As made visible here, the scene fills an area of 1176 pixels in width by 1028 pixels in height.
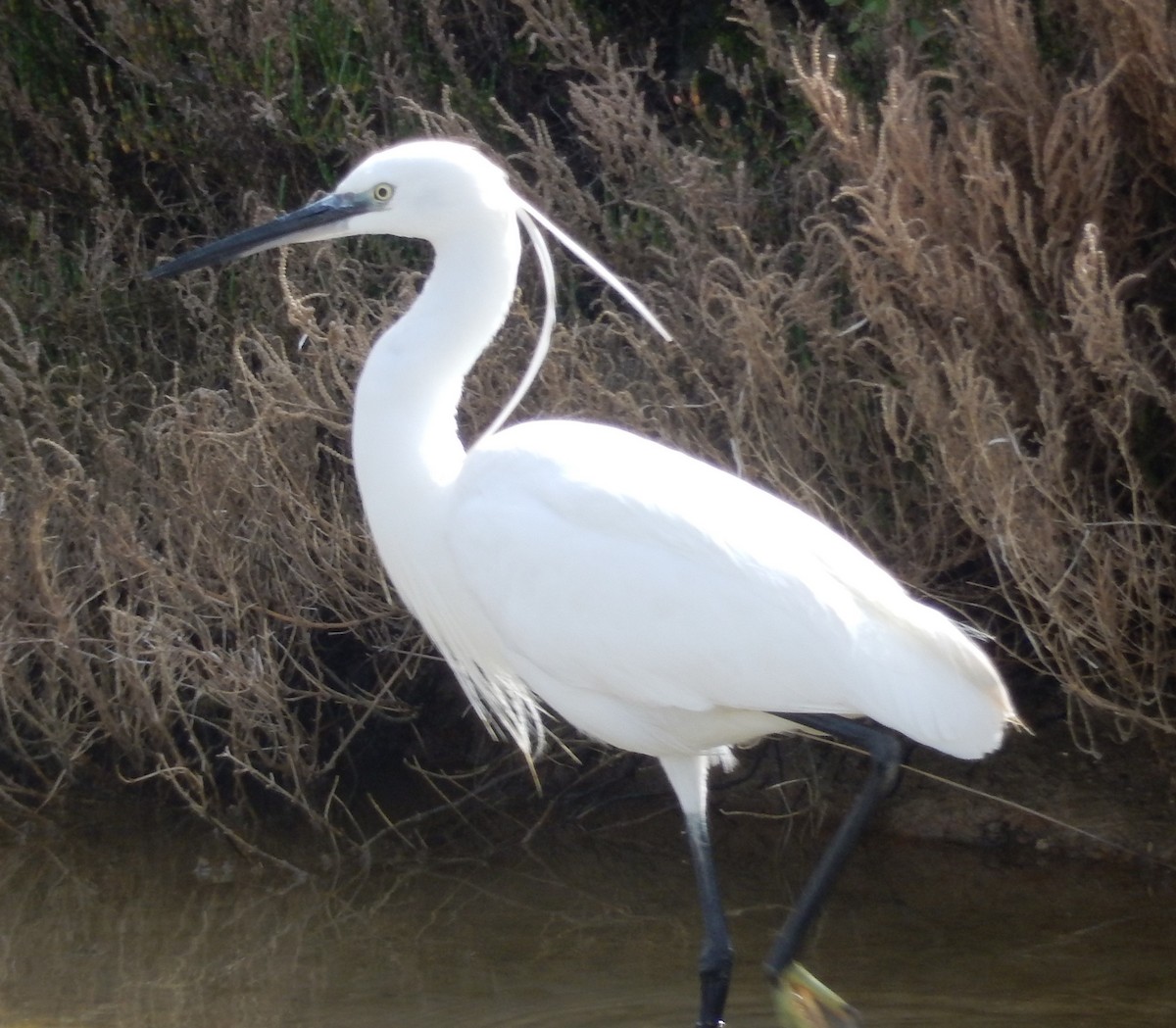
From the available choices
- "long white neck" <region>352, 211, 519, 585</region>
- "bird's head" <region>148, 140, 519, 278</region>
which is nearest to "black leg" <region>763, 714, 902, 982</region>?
"long white neck" <region>352, 211, 519, 585</region>

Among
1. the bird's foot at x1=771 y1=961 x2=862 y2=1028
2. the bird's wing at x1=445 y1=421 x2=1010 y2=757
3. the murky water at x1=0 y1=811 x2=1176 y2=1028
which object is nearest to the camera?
the bird's wing at x1=445 y1=421 x2=1010 y2=757

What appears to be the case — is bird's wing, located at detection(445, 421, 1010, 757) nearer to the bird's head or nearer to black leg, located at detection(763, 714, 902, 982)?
black leg, located at detection(763, 714, 902, 982)

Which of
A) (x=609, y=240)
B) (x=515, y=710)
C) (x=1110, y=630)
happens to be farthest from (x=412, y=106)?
(x=1110, y=630)

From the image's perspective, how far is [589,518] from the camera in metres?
2.80

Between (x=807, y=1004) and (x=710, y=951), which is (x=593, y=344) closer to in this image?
(x=710, y=951)

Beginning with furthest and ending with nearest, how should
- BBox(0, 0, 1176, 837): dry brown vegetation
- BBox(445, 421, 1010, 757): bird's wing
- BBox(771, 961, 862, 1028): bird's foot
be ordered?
BBox(0, 0, 1176, 837): dry brown vegetation → BBox(771, 961, 862, 1028): bird's foot → BBox(445, 421, 1010, 757): bird's wing

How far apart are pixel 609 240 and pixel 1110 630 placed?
5.58 feet

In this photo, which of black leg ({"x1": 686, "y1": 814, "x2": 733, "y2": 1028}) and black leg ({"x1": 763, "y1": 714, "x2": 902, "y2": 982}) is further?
black leg ({"x1": 686, "y1": 814, "x2": 733, "y2": 1028})

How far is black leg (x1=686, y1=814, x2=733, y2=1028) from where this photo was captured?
293 centimetres

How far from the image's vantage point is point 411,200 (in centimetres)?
286

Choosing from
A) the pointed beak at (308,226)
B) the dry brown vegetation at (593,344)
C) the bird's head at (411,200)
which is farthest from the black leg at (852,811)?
the pointed beak at (308,226)

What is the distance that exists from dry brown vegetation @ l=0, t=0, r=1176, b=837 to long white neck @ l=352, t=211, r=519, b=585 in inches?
28.4

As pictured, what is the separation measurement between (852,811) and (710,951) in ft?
1.20

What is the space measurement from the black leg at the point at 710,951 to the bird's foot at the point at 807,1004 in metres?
0.10
